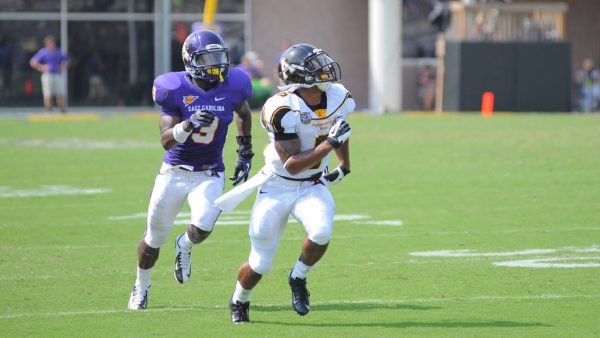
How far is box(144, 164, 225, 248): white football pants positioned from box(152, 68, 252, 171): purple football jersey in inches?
3.1

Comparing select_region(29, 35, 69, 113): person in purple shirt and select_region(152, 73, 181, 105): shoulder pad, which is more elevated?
select_region(152, 73, 181, 105): shoulder pad

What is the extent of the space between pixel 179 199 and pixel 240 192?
851 mm

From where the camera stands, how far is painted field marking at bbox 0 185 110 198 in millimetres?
14164

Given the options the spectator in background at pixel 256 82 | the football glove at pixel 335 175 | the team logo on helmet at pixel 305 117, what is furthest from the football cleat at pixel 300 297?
the spectator in background at pixel 256 82

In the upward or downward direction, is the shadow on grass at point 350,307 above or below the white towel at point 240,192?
below

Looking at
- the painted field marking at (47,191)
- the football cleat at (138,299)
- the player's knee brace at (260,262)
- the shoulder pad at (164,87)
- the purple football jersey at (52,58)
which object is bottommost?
the painted field marking at (47,191)

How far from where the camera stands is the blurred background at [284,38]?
1128 inches

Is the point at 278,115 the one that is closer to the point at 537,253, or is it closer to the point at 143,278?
the point at 143,278

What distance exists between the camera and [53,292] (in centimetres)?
830

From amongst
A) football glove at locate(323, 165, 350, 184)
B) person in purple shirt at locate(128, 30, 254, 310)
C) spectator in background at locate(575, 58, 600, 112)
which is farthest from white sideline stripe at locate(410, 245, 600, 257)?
spectator in background at locate(575, 58, 600, 112)

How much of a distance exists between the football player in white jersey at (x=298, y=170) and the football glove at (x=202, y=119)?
386 mm

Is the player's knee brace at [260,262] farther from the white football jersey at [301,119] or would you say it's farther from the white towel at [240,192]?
the white football jersey at [301,119]

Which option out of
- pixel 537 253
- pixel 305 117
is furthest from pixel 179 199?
pixel 537 253

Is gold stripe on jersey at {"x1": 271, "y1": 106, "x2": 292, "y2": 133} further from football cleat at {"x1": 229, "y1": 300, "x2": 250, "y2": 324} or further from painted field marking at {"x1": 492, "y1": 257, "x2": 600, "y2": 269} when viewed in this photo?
painted field marking at {"x1": 492, "y1": 257, "x2": 600, "y2": 269}
